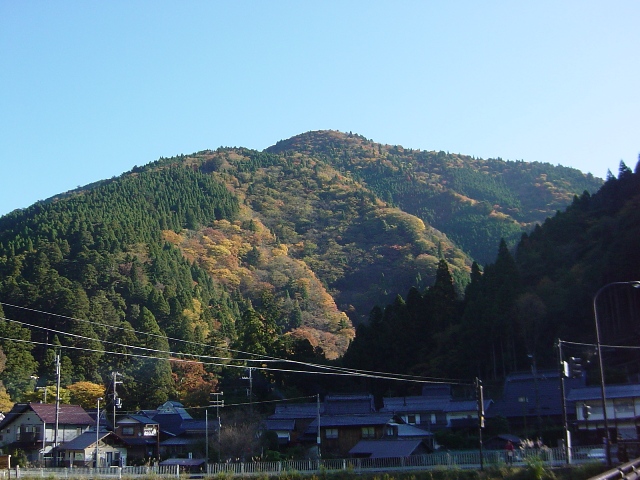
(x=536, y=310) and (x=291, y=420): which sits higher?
(x=536, y=310)

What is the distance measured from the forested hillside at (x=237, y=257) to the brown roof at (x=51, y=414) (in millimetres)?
4822

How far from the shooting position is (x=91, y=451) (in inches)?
1672

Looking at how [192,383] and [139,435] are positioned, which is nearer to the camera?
[139,435]

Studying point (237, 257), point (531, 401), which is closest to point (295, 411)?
point (531, 401)

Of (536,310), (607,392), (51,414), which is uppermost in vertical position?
(536,310)

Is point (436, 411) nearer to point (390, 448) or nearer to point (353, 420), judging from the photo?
point (353, 420)

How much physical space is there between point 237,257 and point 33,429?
64.3 metres

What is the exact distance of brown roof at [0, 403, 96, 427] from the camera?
43.8 metres

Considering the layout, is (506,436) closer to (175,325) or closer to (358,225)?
(175,325)

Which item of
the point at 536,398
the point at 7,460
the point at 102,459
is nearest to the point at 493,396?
the point at 536,398

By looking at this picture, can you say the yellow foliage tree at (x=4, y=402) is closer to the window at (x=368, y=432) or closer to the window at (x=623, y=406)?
the window at (x=368, y=432)

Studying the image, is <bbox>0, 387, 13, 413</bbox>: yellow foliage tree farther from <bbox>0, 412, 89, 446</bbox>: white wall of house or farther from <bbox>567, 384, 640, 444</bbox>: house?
<bbox>567, 384, 640, 444</bbox>: house

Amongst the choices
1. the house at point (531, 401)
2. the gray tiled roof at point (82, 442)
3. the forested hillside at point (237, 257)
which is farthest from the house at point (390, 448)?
the gray tiled roof at point (82, 442)

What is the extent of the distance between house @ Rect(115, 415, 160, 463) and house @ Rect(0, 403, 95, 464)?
2.70m
